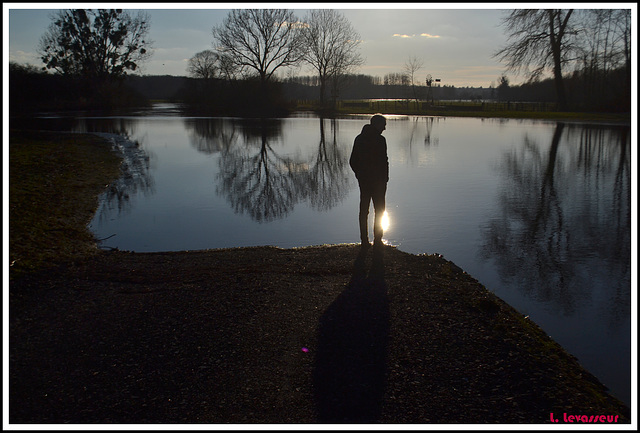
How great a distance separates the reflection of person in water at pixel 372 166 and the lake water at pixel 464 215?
727mm

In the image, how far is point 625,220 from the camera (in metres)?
9.01

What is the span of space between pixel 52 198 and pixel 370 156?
6.90 meters

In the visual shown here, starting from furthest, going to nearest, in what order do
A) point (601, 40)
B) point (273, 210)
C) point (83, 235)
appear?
point (601, 40), point (273, 210), point (83, 235)

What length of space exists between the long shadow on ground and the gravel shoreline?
0.01 metres

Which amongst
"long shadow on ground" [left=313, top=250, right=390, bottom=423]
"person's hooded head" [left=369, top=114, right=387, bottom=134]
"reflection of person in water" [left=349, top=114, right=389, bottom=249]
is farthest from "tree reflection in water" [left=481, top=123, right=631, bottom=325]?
"person's hooded head" [left=369, top=114, right=387, bottom=134]

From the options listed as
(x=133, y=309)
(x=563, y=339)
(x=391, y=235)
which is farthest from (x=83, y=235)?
(x=563, y=339)

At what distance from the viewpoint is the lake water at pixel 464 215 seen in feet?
18.2

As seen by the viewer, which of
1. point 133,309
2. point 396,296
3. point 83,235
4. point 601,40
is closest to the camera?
point 133,309

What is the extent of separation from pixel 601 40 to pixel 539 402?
6168 centimetres

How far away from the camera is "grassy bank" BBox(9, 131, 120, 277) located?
22.1 ft

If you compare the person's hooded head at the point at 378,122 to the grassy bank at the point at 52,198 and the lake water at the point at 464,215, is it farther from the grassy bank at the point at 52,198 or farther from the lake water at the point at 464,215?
the grassy bank at the point at 52,198

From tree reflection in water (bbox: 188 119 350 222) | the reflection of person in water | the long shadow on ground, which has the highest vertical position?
the reflection of person in water

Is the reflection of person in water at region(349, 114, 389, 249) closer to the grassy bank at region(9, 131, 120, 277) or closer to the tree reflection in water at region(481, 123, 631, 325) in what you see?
the tree reflection in water at region(481, 123, 631, 325)

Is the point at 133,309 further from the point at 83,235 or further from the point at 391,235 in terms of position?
the point at 391,235
